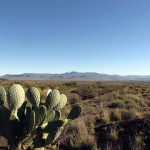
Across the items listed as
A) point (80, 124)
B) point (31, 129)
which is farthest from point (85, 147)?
point (31, 129)

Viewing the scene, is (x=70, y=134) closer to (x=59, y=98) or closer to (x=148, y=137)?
(x=148, y=137)

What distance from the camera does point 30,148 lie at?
15.7 feet

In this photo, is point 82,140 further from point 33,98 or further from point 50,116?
point 33,98

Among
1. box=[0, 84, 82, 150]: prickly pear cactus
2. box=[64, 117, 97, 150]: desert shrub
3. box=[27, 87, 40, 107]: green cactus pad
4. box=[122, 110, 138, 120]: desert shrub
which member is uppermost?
box=[27, 87, 40, 107]: green cactus pad

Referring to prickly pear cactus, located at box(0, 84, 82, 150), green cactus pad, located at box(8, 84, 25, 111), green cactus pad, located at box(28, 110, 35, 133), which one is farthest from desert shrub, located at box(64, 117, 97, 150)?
green cactus pad, located at box(8, 84, 25, 111)

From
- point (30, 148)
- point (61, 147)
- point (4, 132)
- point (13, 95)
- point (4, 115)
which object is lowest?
point (61, 147)

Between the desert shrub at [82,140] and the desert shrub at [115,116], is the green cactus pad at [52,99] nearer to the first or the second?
the desert shrub at [82,140]

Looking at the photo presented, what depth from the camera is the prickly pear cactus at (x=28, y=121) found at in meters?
4.46

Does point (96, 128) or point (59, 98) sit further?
point (96, 128)

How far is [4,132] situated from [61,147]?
2.92 metres

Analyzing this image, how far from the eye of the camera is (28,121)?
466cm

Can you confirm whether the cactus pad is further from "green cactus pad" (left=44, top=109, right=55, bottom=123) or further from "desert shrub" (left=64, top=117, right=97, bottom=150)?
"desert shrub" (left=64, top=117, right=97, bottom=150)

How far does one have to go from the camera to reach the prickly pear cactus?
14.6ft

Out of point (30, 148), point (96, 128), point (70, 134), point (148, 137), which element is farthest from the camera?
point (96, 128)
